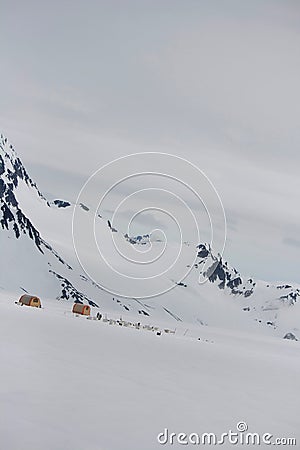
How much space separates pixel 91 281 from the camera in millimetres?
2287

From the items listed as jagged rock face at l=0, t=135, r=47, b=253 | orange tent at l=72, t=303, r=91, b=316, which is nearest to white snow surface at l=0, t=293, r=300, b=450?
orange tent at l=72, t=303, r=91, b=316

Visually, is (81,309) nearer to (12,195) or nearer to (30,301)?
(30,301)

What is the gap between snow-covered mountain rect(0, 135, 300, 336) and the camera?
88.7 inches

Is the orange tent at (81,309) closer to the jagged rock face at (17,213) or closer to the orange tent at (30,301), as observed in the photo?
the jagged rock face at (17,213)

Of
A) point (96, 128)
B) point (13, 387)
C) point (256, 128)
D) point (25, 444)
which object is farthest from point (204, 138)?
point (25, 444)

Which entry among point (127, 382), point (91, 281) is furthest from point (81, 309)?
point (127, 382)

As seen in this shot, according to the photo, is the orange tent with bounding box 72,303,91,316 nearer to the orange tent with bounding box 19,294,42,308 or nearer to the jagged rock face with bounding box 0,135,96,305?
the jagged rock face with bounding box 0,135,96,305

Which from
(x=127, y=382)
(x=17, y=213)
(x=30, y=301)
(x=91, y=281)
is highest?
(x=17, y=213)

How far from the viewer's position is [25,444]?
1440 mm

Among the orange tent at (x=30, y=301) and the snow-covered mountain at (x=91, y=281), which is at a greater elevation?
the snow-covered mountain at (x=91, y=281)

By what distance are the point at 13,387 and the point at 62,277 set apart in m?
0.69

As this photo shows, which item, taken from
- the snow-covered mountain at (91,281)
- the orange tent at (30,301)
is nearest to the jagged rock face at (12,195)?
the snow-covered mountain at (91,281)

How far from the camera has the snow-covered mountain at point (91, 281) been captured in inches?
88.7

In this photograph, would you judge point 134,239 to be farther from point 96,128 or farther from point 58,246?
point 96,128
